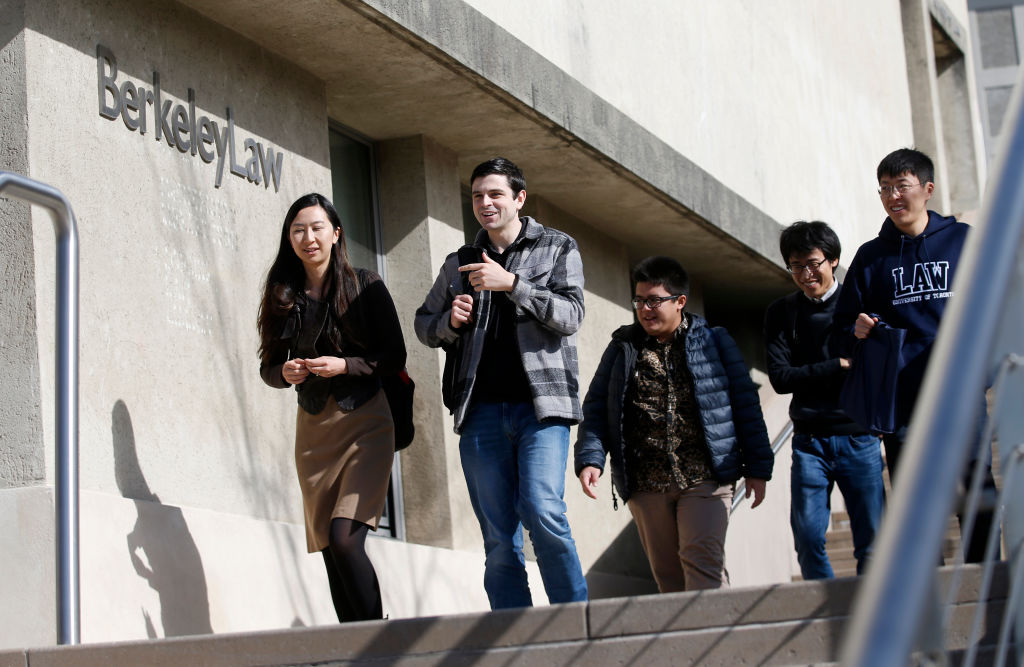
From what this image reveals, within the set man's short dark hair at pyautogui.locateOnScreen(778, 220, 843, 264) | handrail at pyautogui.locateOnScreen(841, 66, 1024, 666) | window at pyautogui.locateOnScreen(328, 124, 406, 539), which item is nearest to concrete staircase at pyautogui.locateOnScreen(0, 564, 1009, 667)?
handrail at pyautogui.locateOnScreen(841, 66, 1024, 666)

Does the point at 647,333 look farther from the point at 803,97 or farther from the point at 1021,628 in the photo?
the point at 803,97

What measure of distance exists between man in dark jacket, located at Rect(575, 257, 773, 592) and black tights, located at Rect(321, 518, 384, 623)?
0.90 meters

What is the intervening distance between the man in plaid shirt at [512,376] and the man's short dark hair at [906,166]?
128cm

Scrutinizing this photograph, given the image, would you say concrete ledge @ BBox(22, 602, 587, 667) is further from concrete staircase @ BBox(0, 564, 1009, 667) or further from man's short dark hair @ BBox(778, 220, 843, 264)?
man's short dark hair @ BBox(778, 220, 843, 264)

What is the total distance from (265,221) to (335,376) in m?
2.03

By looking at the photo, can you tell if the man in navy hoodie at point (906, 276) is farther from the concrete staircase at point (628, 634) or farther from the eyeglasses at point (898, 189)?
the concrete staircase at point (628, 634)

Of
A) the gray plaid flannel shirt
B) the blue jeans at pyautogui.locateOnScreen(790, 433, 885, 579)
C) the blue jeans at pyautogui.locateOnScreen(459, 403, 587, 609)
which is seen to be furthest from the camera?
the blue jeans at pyautogui.locateOnScreen(790, 433, 885, 579)

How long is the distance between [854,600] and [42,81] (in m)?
3.94

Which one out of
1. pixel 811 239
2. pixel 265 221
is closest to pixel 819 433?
pixel 811 239

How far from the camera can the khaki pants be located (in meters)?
5.82

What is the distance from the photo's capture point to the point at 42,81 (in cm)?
621

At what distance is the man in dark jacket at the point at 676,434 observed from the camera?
5.88 metres

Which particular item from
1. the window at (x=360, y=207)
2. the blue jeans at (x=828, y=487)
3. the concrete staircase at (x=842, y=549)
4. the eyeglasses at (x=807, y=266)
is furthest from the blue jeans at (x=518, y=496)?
the concrete staircase at (x=842, y=549)

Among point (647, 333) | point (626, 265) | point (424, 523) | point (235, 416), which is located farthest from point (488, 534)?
point (626, 265)
